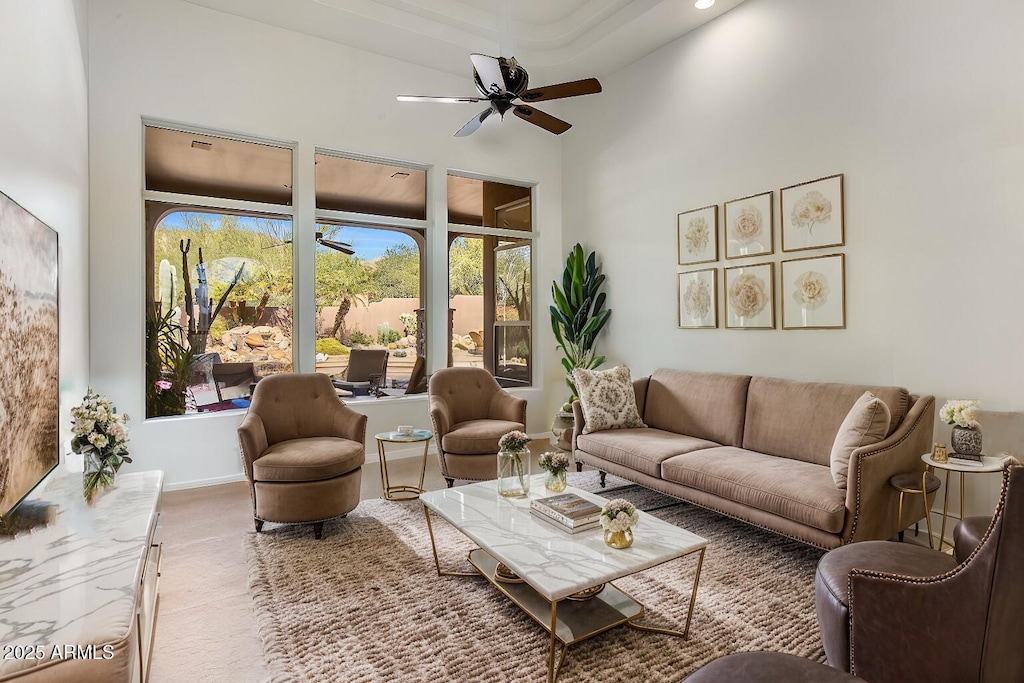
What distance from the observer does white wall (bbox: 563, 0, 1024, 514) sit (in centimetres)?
293

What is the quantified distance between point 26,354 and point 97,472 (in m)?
0.68

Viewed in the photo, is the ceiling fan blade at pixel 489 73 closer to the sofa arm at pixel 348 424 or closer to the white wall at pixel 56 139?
the white wall at pixel 56 139

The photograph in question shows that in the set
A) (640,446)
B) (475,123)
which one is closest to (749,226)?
(640,446)

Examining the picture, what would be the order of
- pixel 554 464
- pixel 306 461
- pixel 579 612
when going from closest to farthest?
pixel 579 612 → pixel 554 464 → pixel 306 461

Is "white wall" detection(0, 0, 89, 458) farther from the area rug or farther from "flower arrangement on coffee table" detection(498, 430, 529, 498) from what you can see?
"flower arrangement on coffee table" detection(498, 430, 529, 498)

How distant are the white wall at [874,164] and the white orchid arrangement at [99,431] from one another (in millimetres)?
4042

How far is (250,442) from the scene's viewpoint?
10.6 ft

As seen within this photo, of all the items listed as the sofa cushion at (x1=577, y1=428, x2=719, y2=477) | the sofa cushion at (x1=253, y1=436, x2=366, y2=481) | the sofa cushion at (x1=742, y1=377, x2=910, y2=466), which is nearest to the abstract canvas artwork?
the sofa cushion at (x1=253, y1=436, x2=366, y2=481)

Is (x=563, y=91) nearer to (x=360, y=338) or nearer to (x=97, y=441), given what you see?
(x=360, y=338)

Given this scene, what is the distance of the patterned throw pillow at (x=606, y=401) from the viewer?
4.18 m

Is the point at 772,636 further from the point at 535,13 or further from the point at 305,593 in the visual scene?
the point at 535,13

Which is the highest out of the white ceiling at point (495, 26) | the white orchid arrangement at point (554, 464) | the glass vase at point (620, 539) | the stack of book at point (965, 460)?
the white ceiling at point (495, 26)

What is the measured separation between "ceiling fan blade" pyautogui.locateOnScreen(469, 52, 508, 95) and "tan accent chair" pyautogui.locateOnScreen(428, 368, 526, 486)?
216cm

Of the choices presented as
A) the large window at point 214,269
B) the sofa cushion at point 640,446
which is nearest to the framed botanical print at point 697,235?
the sofa cushion at point 640,446
